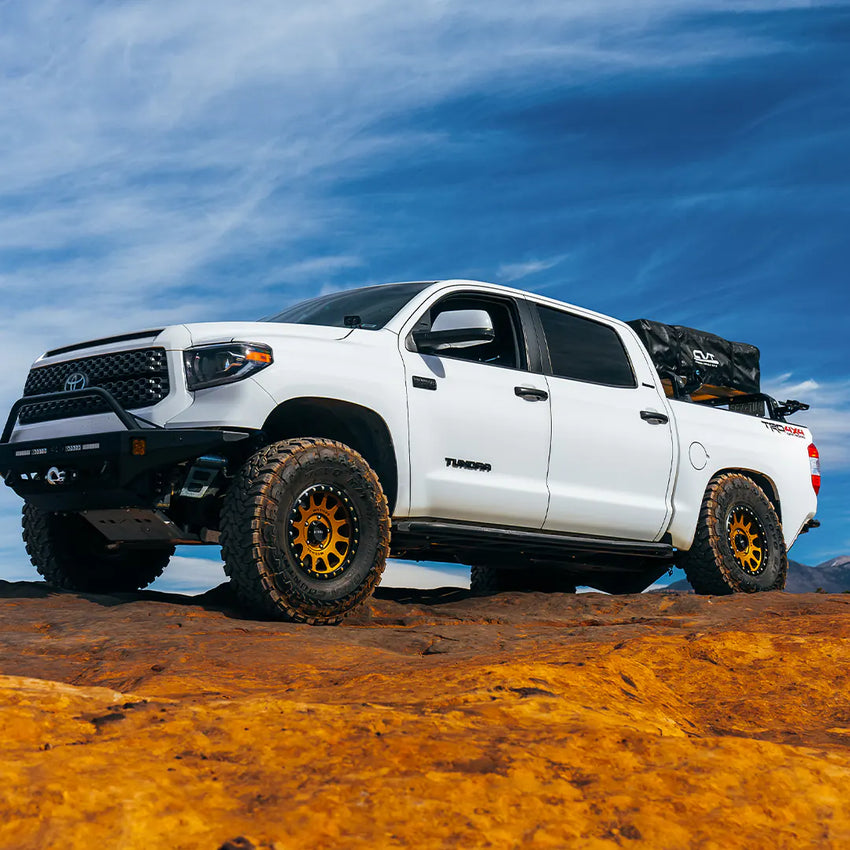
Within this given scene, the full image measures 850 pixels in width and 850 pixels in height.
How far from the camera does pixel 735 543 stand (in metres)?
8.31

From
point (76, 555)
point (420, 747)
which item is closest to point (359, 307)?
point (76, 555)

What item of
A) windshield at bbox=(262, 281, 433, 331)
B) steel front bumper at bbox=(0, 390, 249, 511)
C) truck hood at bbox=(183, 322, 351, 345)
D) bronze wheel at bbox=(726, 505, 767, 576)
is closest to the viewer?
steel front bumper at bbox=(0, 390, 249, 511)

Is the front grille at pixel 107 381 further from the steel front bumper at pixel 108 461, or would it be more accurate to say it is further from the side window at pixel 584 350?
the side window at pixel 584 350

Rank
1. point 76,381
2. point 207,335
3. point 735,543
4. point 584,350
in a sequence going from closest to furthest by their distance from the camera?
1. point 207,335
2. point 76,381
3. point 584,350
4. point 735,543

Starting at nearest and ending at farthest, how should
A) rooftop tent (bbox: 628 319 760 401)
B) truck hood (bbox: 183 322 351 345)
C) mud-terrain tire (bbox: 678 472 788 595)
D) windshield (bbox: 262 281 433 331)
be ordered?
truck hood (bbox: 183 322 351 345) < windshield (bbox: 262 281 433 331) < mud-terrain tire (bbox: 678 472 788 595) < rooftop tent (bbox: 628 319 760 401)

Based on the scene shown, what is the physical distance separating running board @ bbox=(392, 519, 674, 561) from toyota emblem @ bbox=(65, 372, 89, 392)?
6.62 feet

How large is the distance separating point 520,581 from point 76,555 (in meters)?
4.07

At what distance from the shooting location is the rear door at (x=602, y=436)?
269 inches

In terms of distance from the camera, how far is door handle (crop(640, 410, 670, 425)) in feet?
24.7

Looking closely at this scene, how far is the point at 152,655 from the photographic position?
4.06m

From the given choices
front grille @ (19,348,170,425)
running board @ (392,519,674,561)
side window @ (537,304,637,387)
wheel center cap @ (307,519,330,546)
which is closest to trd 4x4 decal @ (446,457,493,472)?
running board @ (392,519,674,561)

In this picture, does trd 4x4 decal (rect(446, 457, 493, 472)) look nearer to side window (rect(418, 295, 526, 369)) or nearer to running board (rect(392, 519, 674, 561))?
running board (rect(392, 519, 674, 561))

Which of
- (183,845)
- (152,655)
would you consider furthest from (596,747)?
(152,655)

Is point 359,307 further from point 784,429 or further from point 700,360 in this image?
point 784,429
